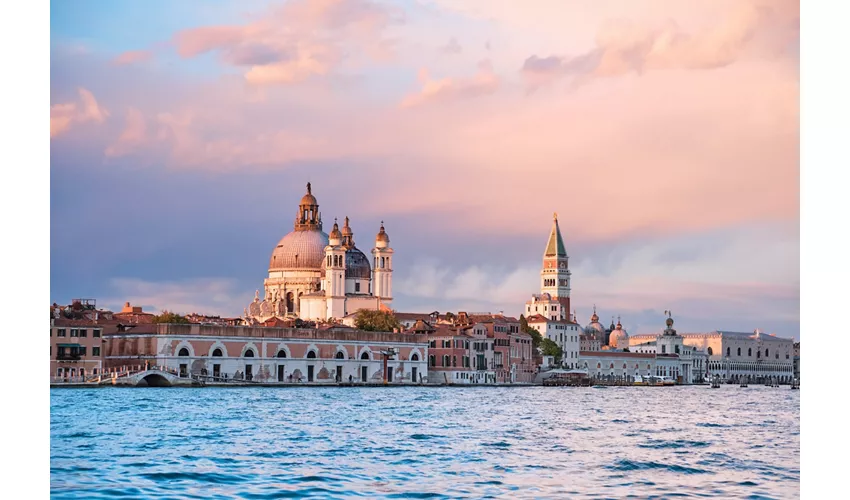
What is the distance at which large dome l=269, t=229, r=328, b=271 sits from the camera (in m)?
49.0

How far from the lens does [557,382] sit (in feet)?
144

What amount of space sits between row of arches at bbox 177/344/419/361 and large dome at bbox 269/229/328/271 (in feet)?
39.1

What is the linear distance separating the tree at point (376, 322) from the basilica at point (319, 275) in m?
3.13

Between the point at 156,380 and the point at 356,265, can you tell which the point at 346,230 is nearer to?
the point at 356,265

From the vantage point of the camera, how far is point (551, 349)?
1893 inches

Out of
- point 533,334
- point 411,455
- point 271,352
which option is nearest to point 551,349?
point 533,334

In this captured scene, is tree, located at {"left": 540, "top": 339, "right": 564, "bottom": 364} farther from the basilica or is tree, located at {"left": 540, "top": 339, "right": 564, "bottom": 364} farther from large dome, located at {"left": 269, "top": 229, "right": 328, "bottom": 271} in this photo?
large dome, located at {"left": 269, "top": 229, "right": 328, "bottom": 271}

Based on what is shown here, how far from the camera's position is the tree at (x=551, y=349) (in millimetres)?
47969

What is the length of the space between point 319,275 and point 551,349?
9.07 m

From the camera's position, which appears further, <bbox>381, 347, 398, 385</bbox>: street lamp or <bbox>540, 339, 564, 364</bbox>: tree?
<bbox>540, 339, 564, 364</bbox>: tree

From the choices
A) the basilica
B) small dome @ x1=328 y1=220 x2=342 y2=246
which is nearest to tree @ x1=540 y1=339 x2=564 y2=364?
the basilica

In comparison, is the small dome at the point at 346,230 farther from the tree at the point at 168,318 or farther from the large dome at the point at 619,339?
the large dome at the point at 619,339
